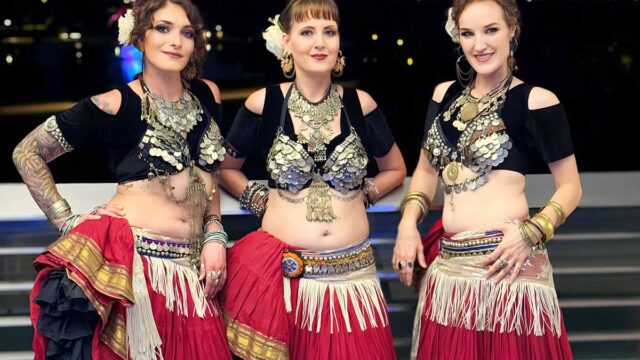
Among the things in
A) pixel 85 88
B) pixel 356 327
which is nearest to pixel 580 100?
pixel 85 88

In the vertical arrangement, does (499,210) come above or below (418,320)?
above

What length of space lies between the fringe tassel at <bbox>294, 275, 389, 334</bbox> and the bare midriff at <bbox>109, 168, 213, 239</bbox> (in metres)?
0.43

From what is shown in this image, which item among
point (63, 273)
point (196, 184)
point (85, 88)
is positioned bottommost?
point (63, 273)

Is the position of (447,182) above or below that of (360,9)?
below

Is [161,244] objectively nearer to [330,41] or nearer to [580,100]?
[330,41]

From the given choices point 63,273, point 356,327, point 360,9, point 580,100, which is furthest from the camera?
point 580,100

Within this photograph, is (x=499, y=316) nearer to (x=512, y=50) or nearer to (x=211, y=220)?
(x=512, y=50)

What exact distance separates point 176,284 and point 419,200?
0.84 m

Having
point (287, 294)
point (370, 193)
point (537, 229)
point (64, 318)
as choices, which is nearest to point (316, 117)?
point (370, 193)

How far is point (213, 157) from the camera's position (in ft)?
10.8

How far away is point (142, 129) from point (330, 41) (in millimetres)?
656

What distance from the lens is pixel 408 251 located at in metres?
3.30

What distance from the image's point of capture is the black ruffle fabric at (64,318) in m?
2.99

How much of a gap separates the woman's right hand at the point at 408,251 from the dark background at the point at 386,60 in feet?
8.95
